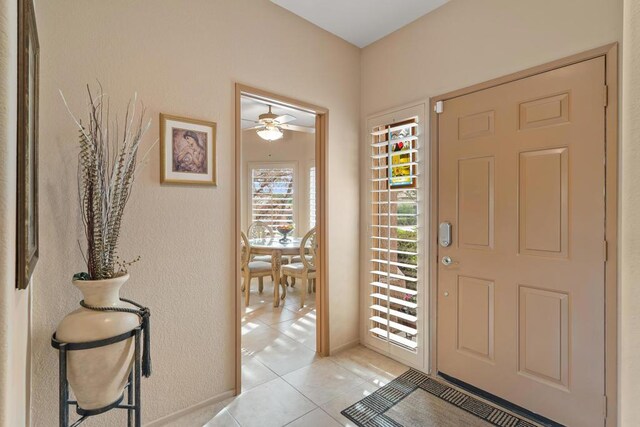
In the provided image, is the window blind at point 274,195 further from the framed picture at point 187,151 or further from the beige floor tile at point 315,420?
the beige floor tile at point 315,420

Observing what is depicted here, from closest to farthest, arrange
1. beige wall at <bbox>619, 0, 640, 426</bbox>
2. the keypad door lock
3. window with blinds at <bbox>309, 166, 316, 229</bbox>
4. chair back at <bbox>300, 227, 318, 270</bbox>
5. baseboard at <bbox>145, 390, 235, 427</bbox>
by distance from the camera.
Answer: beige wall at <bbox>619, 0, 640, 426</bbox> → baseboard at <bbox>145, 390, 235, 427</bbox> → the keypad door lock → chair back at <bbox>300, 227, 318, 270</bbox> → window with blinds at <bbox>309, 166, 316, 229</bbox>

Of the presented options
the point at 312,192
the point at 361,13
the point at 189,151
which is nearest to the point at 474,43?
the point at 361,13

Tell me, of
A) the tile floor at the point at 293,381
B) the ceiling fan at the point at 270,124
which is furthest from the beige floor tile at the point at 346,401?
the ceiling fan at the point at 270,124

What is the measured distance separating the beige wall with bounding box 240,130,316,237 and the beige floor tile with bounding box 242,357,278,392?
3460 millimetres

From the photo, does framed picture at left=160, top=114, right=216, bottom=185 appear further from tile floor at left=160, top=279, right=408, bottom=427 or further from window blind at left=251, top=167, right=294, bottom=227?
Answer: window blind at left=251, top=167, right=294, bottom=227

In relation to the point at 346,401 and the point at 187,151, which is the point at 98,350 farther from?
the point at 346,401

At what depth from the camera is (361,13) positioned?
244 centimetres

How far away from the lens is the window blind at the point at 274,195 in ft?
19.6

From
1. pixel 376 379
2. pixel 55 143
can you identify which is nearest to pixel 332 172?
pixel 376 379

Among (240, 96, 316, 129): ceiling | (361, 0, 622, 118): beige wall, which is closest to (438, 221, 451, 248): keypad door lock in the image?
(361, 0, 622, 118): beige wall

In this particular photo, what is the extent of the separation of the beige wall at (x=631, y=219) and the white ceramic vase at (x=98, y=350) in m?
1.61

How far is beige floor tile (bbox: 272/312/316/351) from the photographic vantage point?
3042mm

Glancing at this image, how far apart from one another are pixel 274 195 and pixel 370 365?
397 cm

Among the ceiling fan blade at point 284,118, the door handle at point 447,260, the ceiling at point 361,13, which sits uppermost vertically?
the ceiling at point 361,13
